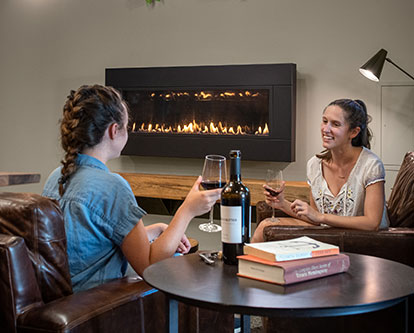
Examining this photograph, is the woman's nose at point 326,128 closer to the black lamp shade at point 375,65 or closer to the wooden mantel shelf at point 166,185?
the black lamp shade at point 375,65

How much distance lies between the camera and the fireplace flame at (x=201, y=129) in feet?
15.8

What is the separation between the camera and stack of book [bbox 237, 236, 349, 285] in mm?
1466

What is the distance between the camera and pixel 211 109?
4949 millimetres

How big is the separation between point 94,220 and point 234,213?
1.38ft

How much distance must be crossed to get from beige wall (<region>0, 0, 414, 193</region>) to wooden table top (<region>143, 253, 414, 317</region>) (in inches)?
125

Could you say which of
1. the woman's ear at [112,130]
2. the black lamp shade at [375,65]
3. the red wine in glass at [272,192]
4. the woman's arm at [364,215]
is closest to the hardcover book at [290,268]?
the woman's ear at [112,130]

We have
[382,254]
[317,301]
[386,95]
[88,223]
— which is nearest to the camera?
[317,301]

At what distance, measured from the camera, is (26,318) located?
1.38 meters

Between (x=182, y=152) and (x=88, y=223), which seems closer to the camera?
Answer: (x=88, y=223)

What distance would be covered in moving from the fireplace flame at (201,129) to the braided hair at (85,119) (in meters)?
2.97

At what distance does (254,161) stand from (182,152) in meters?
0.61

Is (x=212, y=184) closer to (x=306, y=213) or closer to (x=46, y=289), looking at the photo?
(x=46, y=289)

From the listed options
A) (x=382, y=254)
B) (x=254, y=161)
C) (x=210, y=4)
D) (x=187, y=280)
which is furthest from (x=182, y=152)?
(x=187, y=280)

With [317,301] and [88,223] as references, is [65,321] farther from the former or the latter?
[317,301]
